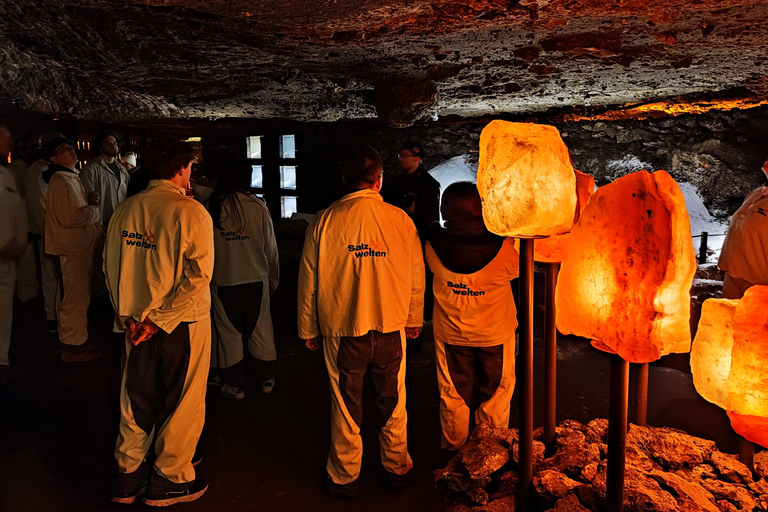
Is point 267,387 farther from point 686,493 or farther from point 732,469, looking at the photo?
point 732,469

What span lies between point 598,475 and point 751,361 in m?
0.77

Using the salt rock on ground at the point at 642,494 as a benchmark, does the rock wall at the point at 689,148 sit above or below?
above

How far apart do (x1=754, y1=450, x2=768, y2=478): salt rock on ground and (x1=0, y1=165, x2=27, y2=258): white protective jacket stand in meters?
4.95

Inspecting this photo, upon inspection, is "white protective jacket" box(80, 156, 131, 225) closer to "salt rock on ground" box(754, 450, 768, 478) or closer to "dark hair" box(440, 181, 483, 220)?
"dark hair" box(440, 181, 483, 220)

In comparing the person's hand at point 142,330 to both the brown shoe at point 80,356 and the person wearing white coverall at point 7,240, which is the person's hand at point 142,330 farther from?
the brown shoe at point 80,356

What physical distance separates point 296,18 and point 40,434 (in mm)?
3133

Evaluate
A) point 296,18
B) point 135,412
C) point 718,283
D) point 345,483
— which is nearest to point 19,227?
point 135,412

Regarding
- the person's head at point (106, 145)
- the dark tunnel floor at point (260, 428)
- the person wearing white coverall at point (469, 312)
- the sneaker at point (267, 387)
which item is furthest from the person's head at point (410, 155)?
the person's head at point (106, 145)

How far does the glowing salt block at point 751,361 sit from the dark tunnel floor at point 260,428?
1.54 m

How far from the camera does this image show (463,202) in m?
2.86

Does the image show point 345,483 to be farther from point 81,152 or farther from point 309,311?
point 81,152

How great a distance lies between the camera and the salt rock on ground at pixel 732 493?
81.7 inches

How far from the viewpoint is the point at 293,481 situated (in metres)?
2.94

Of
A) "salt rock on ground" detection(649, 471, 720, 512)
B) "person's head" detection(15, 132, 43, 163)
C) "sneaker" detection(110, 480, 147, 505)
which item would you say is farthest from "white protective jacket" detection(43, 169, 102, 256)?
"salt rock on ground" detection(649, 471, 720, 512)
